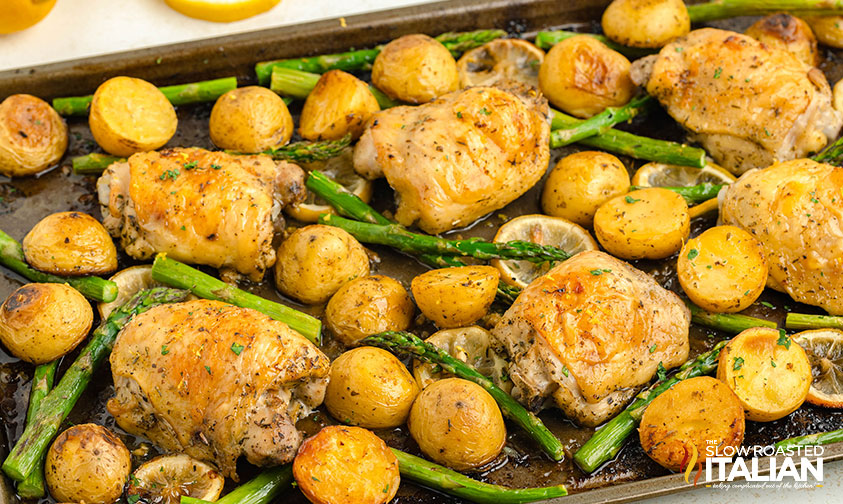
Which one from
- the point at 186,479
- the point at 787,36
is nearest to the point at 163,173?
the point at 186,479

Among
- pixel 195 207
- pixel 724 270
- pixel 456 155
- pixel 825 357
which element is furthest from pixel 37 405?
pixel 825 357

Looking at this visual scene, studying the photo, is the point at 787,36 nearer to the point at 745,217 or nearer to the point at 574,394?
the point at 745,217

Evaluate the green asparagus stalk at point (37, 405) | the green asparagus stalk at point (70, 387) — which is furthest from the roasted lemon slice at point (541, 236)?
the green asparagus stalk at point (37, 405)

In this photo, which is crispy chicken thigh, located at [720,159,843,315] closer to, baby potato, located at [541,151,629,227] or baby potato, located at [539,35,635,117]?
baby potato, located at [541,151,629,227]

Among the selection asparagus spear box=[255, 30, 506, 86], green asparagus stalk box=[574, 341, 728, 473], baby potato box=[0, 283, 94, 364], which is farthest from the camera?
asparagus spear box=[255, 30, 506, 86]

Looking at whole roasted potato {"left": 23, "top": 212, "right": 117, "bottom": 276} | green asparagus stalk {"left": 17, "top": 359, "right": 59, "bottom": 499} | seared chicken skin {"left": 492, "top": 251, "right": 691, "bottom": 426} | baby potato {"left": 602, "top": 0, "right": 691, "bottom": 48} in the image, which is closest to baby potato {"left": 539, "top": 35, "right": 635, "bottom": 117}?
baby potato {"left": 602, "top": 0, "right": 691, "bottom": 48}
